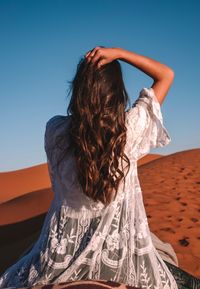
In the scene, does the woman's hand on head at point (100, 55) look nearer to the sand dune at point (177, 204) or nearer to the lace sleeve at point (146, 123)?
the lace sleeve at point (146, 123)

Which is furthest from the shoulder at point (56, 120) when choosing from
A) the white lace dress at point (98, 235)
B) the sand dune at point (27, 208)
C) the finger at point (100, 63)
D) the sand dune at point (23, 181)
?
the sand dune at point (23, 181)

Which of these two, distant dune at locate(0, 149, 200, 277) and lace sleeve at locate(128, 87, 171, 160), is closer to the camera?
lace sleeve at locate(128, 87, 171, 160)

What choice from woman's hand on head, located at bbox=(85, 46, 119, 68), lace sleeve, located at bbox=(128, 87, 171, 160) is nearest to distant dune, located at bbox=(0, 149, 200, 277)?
lace sleeve, located at bbox=(128, 87, 171, 160)

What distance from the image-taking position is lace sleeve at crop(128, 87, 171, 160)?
2713 millimetres

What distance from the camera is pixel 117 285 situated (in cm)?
232

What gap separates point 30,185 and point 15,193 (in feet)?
14.1

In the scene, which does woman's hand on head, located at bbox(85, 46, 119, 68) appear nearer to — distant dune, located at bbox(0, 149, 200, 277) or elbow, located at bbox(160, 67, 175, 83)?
elbow, located at bbox(160, 67, 175, 83)

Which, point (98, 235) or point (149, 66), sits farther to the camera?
point (149, 66)

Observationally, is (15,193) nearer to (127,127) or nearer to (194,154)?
(194,154)

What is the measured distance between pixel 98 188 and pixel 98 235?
268 millimetres

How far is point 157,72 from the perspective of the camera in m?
2.92

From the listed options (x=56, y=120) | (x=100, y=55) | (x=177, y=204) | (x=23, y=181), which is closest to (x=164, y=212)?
(x=177, y=204)

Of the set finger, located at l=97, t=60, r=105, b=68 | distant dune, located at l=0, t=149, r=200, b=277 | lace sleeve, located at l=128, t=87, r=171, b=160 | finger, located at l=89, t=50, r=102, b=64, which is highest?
finger, located at l=89, t=50, r=102, b=64

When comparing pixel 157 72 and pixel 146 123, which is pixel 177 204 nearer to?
pixel 157 72
